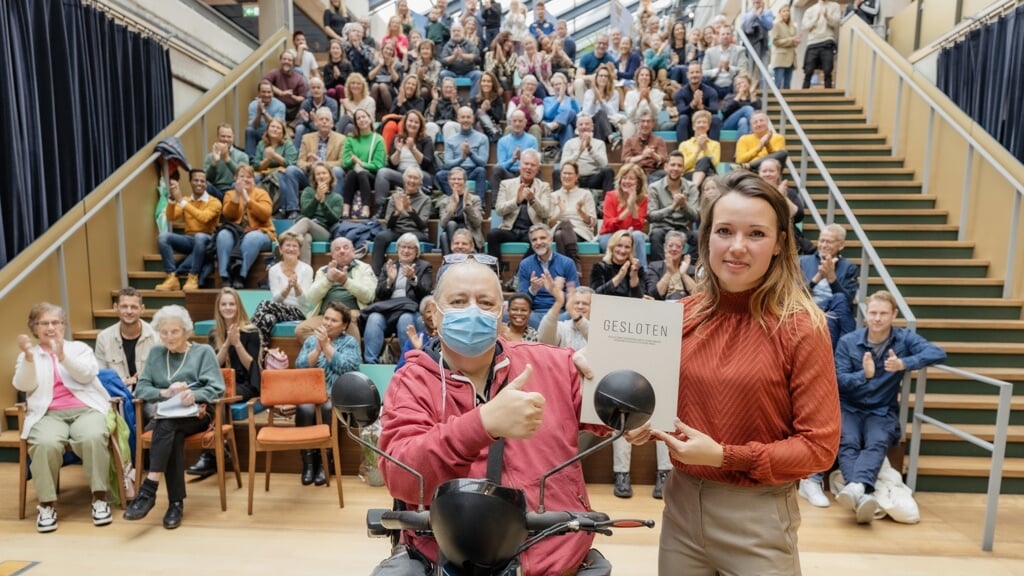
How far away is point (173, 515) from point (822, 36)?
971 centimetres

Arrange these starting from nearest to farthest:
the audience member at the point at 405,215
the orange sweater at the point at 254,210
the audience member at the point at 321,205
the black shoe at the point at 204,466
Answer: the black shoe at the point at 204,466 → the audience member at the point at 405,215 → the orange sweater at the point at 254,210 → the audience member at the point at 321,205

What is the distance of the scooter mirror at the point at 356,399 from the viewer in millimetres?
994

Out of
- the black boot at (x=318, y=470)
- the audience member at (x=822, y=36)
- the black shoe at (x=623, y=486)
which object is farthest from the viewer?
the audience member at (x=822, y=36)

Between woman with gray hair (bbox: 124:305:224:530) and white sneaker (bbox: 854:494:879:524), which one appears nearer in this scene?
white sneaker (bbox: 854:494:879:524)

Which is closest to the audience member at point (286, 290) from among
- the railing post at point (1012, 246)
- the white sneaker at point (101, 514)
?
the white sneaker at point (101, 514)

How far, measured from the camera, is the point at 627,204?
5691 millimetres

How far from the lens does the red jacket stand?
1073mm

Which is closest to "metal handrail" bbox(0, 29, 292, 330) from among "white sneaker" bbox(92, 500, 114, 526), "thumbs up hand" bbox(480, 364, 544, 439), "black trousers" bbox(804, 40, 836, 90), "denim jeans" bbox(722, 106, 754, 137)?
"white sneaker" bbox(92, 500, 114, 526)

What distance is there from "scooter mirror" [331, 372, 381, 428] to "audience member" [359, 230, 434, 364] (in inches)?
144

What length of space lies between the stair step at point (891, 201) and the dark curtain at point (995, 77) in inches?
32.3

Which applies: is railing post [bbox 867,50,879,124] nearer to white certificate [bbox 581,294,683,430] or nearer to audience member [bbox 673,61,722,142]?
audience member [bbox 673,61,722,142]

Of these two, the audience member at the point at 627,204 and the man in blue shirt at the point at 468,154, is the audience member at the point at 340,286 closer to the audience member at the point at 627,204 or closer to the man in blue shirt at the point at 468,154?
the man in blue shirt at the point at 468,154

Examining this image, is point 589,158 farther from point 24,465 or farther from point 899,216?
point 24,465

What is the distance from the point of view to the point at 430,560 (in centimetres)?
117
